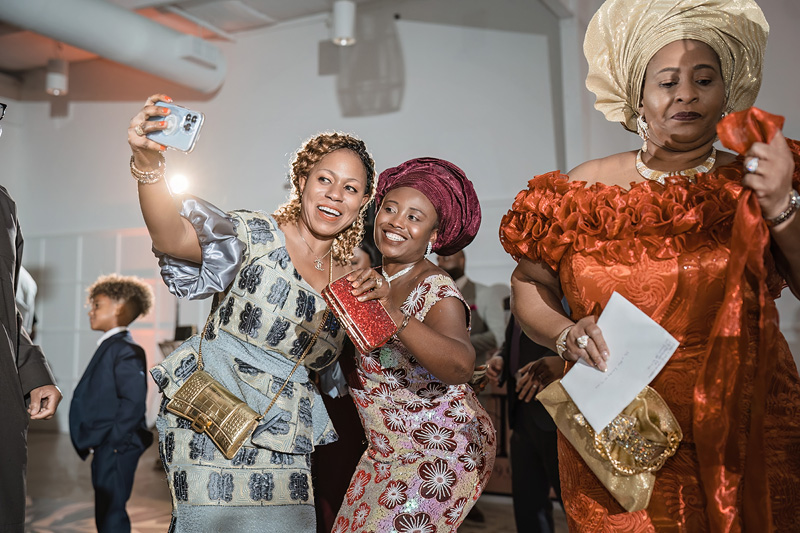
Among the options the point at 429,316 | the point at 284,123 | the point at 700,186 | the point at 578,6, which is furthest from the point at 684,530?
the point at 284,123

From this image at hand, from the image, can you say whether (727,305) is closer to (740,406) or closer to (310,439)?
(740,406)

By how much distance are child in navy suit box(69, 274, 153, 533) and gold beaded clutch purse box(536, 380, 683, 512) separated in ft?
11.4

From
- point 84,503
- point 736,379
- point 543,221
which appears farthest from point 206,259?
point 84,503

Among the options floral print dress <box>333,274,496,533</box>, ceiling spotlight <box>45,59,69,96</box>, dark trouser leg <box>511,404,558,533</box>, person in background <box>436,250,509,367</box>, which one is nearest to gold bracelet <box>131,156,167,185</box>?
floral print dress <box>333,274,496,533</box>

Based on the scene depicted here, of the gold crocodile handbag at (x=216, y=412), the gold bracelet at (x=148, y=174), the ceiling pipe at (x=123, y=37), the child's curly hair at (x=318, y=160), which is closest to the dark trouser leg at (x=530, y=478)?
the child's curly hair at (x=318, y=160)

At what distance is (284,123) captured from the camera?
9906 mm

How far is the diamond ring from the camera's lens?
1820 millimetres

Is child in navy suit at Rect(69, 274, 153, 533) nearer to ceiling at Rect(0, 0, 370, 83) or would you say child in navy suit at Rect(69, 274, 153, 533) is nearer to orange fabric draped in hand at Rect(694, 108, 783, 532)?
orange fabric draped in hand at Rect(694, 108, 783, 532)

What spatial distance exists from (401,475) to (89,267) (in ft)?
33.6

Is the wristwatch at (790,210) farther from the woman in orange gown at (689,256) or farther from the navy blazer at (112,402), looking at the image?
the navy blazer at (112,402)

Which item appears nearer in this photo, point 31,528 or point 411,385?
point 411,385

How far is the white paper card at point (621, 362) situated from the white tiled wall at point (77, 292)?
9392 millimetres

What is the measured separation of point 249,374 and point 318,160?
83 centimetres

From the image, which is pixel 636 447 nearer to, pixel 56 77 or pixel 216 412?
pixel 216 412
